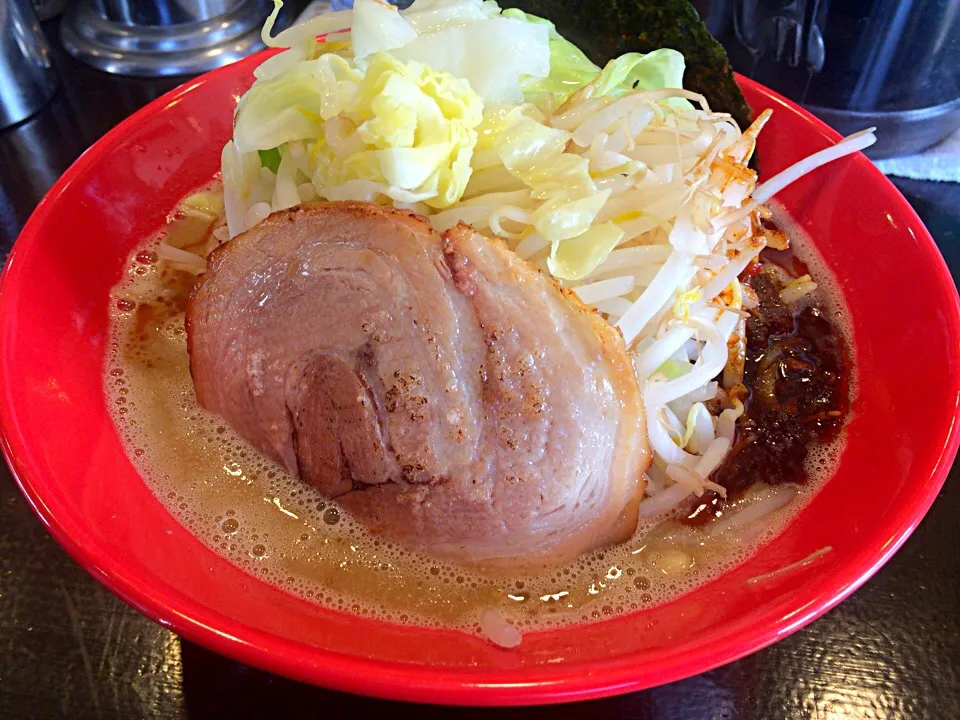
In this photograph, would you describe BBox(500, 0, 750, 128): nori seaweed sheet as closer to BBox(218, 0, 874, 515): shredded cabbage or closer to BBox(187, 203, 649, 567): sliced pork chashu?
BBox(218, 0, 874, 515): shredded cabbage

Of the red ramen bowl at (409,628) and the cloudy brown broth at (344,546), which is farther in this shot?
the cloudy brown broth at (344,546)

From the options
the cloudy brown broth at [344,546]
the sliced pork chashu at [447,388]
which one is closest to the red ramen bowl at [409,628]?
the cloudy brown broth at [344,546]

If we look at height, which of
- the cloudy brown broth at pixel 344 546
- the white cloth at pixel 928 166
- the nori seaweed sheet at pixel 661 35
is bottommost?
the white cloth at pixel 928 166

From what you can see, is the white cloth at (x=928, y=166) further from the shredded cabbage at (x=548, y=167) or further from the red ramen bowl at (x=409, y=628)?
the shredded cabbage at (x=548, y=167)

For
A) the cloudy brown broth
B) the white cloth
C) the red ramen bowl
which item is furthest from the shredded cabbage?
the white cloth

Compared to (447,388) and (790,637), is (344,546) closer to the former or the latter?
(447,388)

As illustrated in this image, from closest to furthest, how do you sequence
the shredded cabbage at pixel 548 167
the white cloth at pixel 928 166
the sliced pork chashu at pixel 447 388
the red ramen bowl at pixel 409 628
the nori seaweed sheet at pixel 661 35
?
the red ramen bowl at pixel 409 628, the sliced pork chashu at pixel 447 388, the shredded cabbage at pixel 548 167, the nori seaweed sheet at pixel 661 35, the white cloth at pixel 928 166
